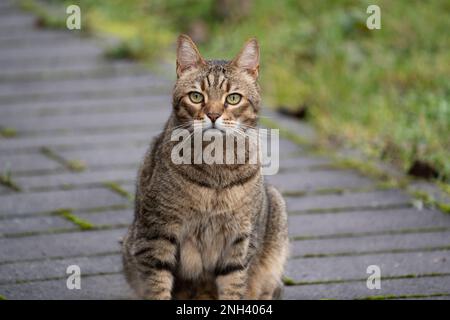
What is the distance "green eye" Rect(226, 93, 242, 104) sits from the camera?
4.22m

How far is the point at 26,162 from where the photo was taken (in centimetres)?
Answer: 634

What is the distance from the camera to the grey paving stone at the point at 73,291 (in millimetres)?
4422

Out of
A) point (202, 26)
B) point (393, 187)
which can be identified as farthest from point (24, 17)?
point (393, 187)

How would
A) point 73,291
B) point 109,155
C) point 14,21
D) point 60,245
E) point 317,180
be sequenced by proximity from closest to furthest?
point 73,291, point 60,245, point 317,180, point 109,155, point 14,21

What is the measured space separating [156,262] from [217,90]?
0.77m

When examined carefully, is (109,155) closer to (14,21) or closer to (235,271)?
(235,271)

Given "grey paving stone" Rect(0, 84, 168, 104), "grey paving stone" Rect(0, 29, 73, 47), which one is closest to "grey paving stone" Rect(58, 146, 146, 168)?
"grey paving stone" Rect(0, 84, 168, 104)

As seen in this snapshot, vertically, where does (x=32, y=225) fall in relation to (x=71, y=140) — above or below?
below

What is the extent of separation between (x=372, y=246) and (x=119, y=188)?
166cm

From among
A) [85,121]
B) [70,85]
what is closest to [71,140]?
[85,121]

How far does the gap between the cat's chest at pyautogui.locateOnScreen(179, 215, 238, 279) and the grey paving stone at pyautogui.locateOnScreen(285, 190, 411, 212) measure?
1.45m

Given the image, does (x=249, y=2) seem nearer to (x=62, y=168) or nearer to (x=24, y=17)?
(x=24, y=17)

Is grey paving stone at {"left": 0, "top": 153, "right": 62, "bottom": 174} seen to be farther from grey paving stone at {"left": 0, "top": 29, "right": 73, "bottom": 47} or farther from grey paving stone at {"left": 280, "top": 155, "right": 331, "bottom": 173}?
grey paving stone at {"left": 0, "top": 29, "right": 73, "bottom": 47}
